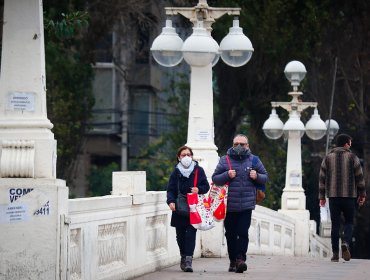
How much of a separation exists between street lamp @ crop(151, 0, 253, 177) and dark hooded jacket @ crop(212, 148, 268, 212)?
9.15ft

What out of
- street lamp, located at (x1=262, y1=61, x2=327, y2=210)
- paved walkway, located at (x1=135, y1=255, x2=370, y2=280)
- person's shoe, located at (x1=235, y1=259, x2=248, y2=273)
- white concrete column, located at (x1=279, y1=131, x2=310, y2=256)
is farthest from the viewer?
white concrete column, located at (x1=279, y1=131, x2=310, y2=256)

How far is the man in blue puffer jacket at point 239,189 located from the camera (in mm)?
18703

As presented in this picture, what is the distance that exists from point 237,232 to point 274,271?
0.98 metres

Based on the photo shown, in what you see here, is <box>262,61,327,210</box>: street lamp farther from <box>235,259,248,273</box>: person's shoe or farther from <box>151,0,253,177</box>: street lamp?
<box>235,259,248,273</box>: person's shoe

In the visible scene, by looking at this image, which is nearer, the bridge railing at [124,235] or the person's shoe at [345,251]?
the bridge railing at [124,235]

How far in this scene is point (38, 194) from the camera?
1418 cm

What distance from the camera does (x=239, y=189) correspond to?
1872cm

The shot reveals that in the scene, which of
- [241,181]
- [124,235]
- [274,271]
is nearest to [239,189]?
[241,181]

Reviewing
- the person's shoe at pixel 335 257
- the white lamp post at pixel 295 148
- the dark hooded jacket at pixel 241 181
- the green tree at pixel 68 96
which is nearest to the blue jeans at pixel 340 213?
the person's shoe at pixel 335 257

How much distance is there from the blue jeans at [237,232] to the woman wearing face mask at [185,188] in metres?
0.46

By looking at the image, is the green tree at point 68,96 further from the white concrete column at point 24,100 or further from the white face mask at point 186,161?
the white concrete column at point 24,100

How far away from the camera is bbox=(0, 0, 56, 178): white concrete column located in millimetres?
14281

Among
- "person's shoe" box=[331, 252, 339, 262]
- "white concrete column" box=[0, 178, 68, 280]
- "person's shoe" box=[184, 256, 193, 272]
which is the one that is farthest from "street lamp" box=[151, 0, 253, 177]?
"white concrete column" box=[0, 178, 68, 280]

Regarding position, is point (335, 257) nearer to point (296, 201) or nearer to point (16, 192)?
point (16, 192)
